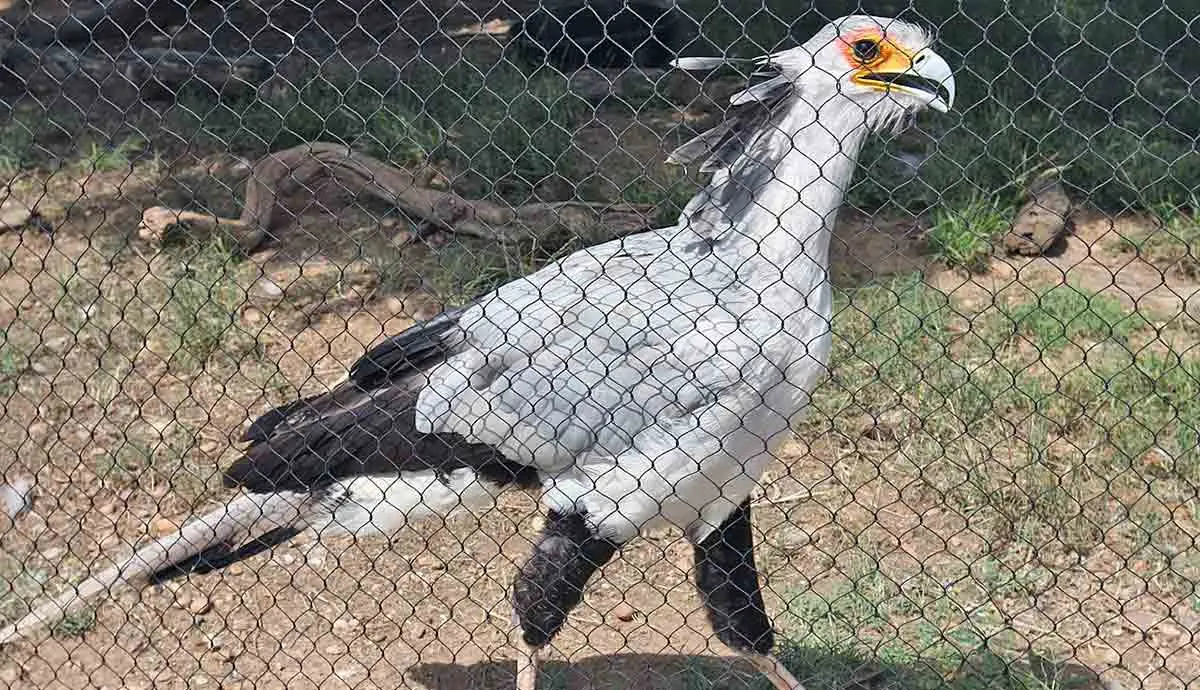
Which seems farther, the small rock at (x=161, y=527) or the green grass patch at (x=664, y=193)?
the green grass patch at (x=664, y=193)

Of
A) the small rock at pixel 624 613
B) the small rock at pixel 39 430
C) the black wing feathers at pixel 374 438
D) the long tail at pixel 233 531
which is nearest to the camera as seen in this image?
the black wing feathers at pixel 374 438

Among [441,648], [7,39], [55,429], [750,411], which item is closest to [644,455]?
[750,411]

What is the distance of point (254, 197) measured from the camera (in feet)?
19.5

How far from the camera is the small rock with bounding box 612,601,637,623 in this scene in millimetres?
4254

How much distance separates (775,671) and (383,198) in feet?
9.89

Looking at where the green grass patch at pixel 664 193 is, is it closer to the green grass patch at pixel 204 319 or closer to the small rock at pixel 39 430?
the green grass patch at pixel 204 319

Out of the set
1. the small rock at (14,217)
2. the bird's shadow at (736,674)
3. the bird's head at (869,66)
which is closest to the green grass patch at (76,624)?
the bird's shadow at (736,674)

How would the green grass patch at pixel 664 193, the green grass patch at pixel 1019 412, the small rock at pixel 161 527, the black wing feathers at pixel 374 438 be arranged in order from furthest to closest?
the green grass patch at pixel 664 193 < the small rock at pixel 161 527 < the green grass patch at pixel 1019 412 < the black wing feathers at pixel 374 438

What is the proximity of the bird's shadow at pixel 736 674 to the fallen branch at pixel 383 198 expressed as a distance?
6.37 feet

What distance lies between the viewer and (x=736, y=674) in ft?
13.2

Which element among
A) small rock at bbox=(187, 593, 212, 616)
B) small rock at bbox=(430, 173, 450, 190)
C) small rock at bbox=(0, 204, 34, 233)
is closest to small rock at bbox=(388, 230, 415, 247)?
small rock at bbox=(430, 173, 450, 190)

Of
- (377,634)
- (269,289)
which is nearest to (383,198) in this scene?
(269,289)

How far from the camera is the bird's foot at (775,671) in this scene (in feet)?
12.4

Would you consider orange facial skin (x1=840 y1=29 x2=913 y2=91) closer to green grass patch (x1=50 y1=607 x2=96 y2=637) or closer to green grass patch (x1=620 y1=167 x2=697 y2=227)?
green grass patch (x1=620 y1=167 x2=697 y2=227)
